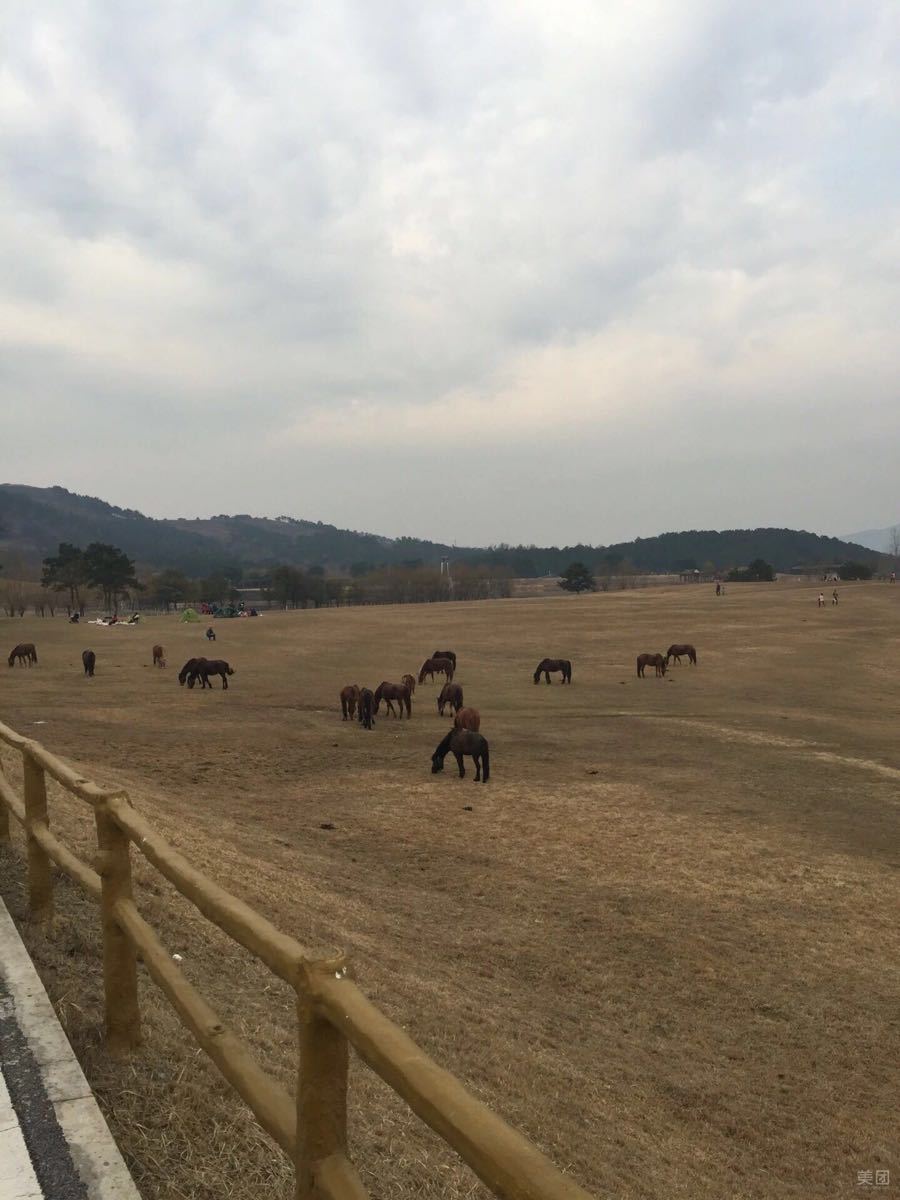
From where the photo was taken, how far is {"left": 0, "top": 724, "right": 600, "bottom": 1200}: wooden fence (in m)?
1.79

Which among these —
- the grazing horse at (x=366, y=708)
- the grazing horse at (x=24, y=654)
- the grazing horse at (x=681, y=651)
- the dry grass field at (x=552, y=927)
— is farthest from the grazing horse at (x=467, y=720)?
the grazing horse at (x=24, y=654)

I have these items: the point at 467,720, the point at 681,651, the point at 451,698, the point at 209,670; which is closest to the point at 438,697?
the point at 451,698

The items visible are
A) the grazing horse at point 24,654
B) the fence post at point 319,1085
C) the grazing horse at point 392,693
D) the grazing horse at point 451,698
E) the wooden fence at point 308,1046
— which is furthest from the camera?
the grazing horse at point 24,654

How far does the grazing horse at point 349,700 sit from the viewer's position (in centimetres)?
2281

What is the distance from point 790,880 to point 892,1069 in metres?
4.26

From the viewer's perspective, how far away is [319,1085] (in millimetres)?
2287

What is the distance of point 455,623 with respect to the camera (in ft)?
207

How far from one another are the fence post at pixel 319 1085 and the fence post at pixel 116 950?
7.12ft

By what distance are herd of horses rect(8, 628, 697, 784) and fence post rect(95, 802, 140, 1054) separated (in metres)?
12.0

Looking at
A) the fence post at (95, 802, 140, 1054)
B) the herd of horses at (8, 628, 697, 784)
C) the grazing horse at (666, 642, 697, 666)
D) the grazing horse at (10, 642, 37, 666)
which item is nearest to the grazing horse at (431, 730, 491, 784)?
the herd of horses at (8, 628, 697, 784)

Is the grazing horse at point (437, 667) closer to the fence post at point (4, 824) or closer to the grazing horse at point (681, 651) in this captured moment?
the grazing horse at point (681, 651)

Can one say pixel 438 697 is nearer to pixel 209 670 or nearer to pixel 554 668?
pixel 554 668

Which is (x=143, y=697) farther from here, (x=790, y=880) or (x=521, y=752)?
(x=790, y=880)

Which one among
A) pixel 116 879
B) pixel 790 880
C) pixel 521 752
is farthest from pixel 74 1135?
pixel 521 752
